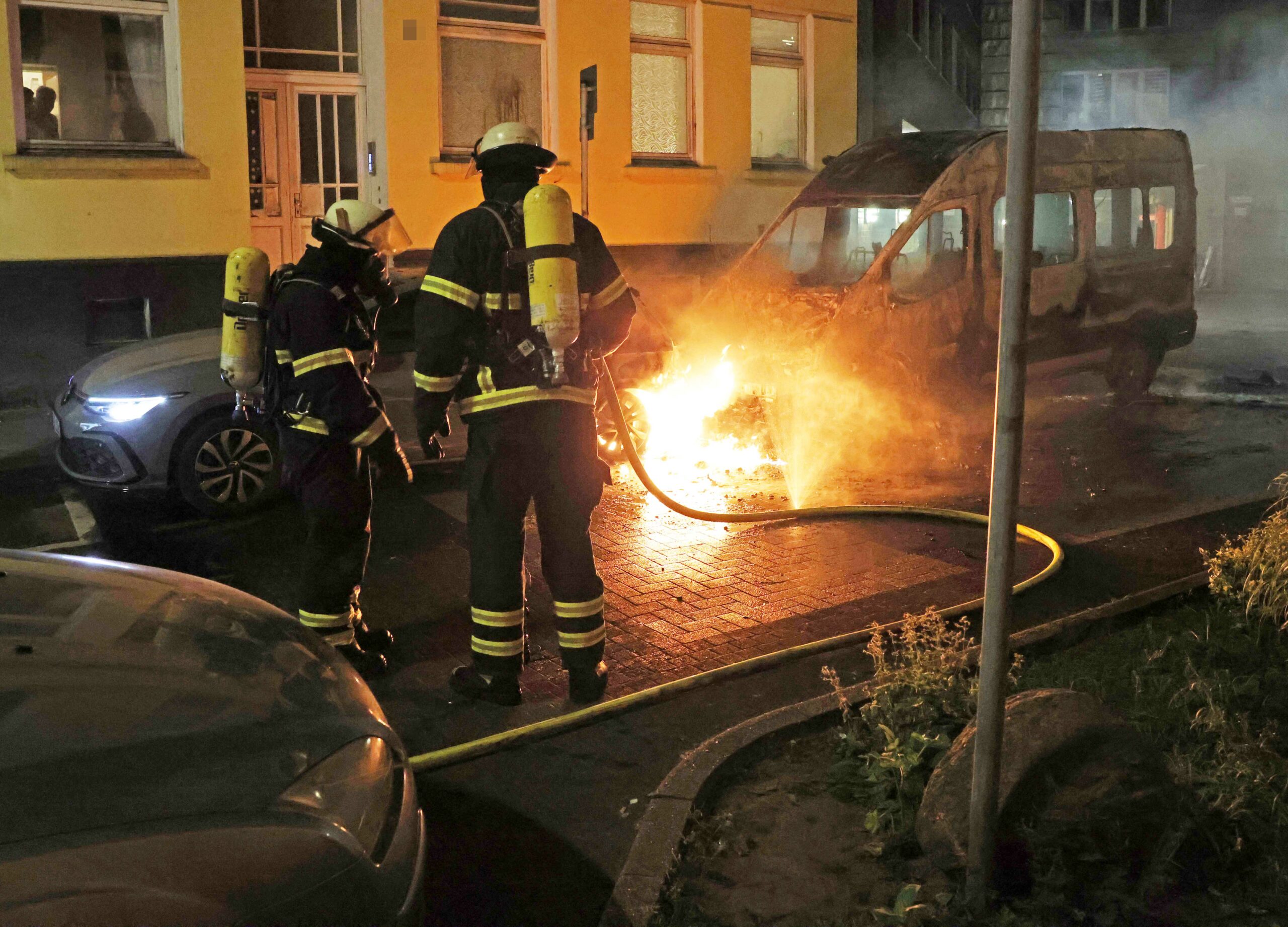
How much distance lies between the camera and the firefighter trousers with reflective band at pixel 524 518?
16.0 ft

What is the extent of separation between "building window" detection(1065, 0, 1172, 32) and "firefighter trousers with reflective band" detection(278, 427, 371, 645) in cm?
2827

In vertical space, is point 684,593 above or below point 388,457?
below

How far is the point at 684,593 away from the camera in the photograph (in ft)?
21.3

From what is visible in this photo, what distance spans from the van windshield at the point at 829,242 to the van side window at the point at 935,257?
1.11ft

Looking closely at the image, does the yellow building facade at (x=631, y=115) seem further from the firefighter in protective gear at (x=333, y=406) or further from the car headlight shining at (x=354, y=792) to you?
the car headlight shining at (x=354, y=792)

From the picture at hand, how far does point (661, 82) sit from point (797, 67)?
7.75 feet

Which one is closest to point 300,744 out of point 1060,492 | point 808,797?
point 808,797

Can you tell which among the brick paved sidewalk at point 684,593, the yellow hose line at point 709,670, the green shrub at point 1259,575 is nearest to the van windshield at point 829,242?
the brick paved sidewalk at point 684,593

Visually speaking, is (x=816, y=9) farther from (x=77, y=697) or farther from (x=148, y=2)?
(x=77, y=697)

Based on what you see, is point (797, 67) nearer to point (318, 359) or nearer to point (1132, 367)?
point (1132, 367)

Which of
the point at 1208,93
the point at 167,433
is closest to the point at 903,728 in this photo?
the point at 167,433

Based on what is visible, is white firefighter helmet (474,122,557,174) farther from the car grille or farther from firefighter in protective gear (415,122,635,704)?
the car grille

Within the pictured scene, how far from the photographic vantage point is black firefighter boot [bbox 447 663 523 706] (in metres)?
5.00

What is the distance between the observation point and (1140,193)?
11.9 meters
